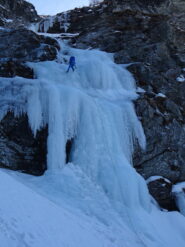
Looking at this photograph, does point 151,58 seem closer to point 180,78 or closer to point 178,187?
point 180,78

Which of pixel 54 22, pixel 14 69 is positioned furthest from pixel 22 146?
pixel 54 22

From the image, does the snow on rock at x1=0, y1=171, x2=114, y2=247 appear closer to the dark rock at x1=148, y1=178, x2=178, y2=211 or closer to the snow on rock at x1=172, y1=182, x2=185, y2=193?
the dark rock at x1=148, y1=178, x2=178, y2=211

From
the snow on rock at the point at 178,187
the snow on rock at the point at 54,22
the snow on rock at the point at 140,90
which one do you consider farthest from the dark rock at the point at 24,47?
the snow on rock at the point at 54,22

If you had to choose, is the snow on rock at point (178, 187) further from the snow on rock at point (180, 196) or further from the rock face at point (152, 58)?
the rock face at point (152, 58)

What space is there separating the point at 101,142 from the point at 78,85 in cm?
427

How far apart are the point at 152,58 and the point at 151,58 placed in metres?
0.06

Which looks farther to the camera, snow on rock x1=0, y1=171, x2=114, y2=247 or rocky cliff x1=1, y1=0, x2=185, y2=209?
rocky cliff x1=1, y1=0, x2=185, y2=209

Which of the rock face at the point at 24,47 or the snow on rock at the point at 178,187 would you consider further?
the rock face at the point at 24,47

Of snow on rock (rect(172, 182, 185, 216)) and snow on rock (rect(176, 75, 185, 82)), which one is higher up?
snow on rock (rect(176, 75, 185, 82))

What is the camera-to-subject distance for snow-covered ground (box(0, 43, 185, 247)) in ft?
17.8

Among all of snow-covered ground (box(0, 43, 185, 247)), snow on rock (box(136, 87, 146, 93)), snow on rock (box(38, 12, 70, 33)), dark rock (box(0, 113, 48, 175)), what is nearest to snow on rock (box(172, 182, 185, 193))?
snow-covered ground (box(0, 43, 185, 247))

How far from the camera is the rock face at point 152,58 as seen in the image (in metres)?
11.8

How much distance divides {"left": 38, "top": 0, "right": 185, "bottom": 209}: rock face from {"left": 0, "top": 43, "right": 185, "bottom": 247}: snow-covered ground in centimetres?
97

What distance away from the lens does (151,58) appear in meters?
16.4
